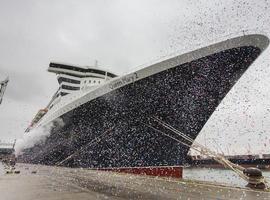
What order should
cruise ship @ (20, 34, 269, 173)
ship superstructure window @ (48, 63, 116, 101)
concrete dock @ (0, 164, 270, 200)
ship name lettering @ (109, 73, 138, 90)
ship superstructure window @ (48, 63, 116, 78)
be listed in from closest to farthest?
concrete dock @ (0, 164, 270, 200), cruise ship @ (20, 34, 269, 173), ship name lettering @ (109, 73, 138, 90), ship superstructure window @ (48, 63, 116, 101), ship superstructure window @ (48, 63, 116, 78)

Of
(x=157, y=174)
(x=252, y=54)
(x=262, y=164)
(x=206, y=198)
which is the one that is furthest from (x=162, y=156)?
(x=262, y=164)

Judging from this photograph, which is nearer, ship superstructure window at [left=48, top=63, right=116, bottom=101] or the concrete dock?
the concrete dock

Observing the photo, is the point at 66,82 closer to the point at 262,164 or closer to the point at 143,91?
the point at 143,91

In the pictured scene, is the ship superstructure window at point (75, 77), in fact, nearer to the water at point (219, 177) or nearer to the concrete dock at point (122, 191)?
the water at point (219, 177)

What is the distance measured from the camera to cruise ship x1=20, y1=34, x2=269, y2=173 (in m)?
13.3

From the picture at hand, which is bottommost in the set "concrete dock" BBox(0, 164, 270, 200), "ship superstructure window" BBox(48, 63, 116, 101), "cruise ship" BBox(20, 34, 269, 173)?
"concrete dock" BBox(0, 164, 270, 200)

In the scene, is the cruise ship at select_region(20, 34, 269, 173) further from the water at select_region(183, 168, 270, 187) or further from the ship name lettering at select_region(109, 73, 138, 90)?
the water at select_region(183, 168, 270, 187)

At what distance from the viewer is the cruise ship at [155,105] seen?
1328 cm

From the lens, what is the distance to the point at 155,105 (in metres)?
14.6

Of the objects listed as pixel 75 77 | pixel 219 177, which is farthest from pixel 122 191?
pixel 219 177

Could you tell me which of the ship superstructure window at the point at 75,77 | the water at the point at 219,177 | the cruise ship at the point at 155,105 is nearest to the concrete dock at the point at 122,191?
the cruise ship at the point at 155,105

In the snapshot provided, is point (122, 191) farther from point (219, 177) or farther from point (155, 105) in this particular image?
point (219, 177)

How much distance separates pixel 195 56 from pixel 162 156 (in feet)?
19.9

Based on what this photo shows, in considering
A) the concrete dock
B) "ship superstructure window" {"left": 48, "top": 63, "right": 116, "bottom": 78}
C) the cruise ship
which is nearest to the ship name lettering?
the cruise ship
